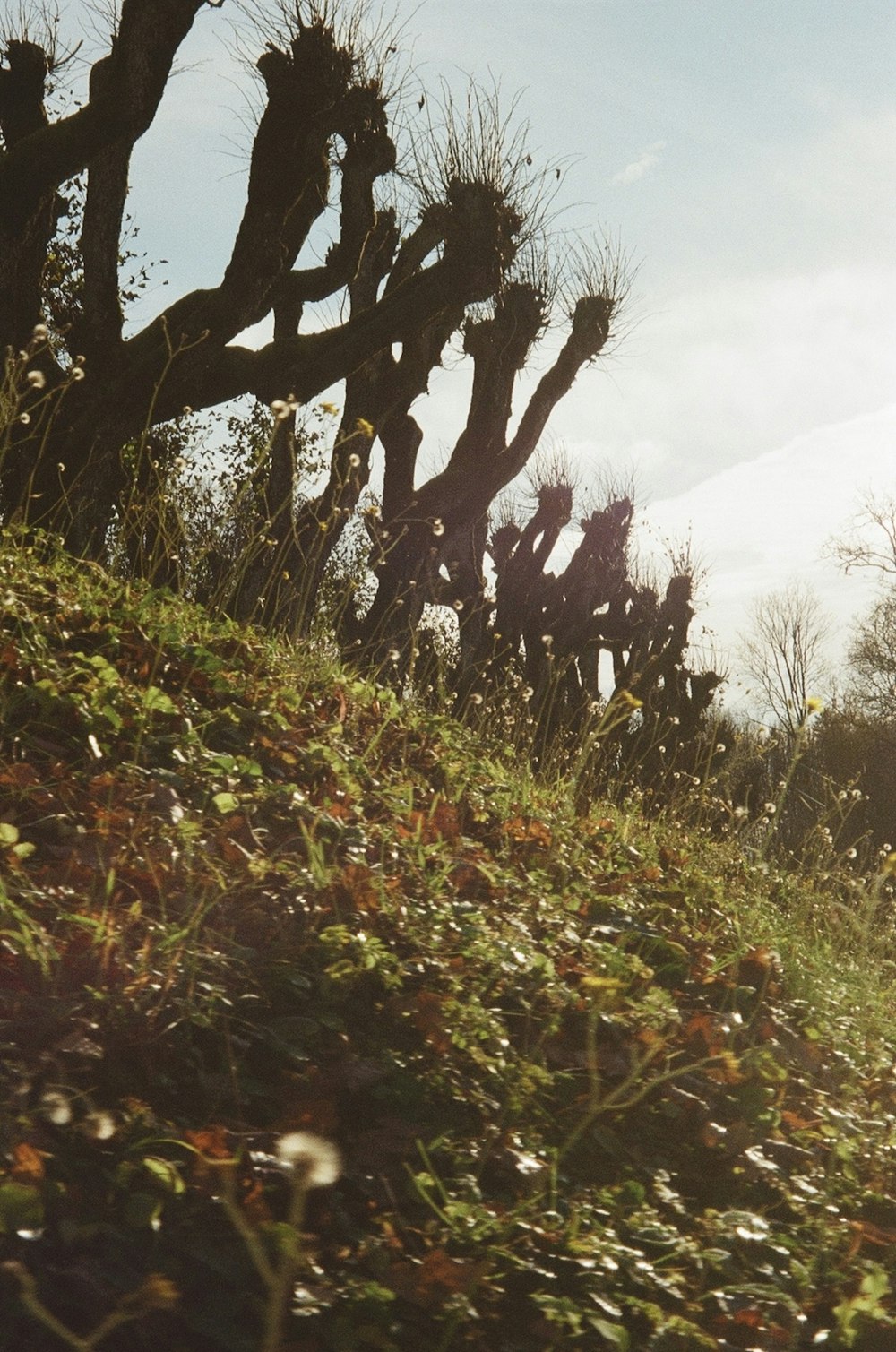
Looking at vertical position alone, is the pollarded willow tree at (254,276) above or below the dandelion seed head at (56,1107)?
above

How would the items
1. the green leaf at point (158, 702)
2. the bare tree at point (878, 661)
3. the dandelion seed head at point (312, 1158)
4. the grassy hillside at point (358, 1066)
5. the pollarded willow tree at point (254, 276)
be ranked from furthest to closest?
1. the bare tree at point (878, 661)
2. the pollarded willow tree at point (254, 276)
3. the green leaf at point (158, 702)
4. the grassy hillside at point (358, 1066)
5. the dandelion seed head at point (312, 1158)

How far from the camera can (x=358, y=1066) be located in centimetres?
265

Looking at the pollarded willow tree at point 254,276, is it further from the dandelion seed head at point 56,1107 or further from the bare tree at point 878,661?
the bare tree at point 878,661

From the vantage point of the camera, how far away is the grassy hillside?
6.61 ft

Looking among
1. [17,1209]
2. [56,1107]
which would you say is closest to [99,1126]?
[56,1107]

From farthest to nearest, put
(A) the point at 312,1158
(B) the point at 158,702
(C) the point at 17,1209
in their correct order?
(B) the point at 158,702 < (C) the point at 17,1209 < (A) the point at 312,1158

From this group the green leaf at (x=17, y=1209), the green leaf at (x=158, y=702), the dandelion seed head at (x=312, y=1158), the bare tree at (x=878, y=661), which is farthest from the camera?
the bare tree at (x=878, y=661)

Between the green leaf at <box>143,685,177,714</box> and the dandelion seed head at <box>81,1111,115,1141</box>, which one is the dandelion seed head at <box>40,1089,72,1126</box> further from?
the green leaf at <box>143,685,177,714</box>

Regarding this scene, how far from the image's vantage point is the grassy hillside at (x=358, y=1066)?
201cm

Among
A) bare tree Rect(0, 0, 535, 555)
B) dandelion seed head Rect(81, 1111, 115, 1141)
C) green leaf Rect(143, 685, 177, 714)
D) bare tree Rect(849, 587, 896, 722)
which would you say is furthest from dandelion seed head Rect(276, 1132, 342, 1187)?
bare tree Rect(849, 587, 896, 722)

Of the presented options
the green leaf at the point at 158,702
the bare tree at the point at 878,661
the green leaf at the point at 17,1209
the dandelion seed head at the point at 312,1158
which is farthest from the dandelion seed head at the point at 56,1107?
the bare tree at the point at 878,661

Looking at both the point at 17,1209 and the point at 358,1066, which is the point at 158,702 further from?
the point at 17,1209

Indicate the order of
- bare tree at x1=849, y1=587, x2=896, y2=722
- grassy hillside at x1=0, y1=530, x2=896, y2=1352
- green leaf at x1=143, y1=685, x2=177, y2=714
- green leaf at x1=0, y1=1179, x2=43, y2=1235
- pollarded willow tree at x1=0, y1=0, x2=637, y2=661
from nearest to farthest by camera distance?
green leaf at x1=0, y1=1179, x2=43, y2=1235 → grassy hillside at x1=0, y1=530, x2=896, y2=1352 → green leaf at x1=143, y1=685, x2=177, y2=714 → pollarded willow tree at x1=0, y1=0, x2=637, y2=661 → bare tree at x1=849, y1=587, x2=896, y2=722

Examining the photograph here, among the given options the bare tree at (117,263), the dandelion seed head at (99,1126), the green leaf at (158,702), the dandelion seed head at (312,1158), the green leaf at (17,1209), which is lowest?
the green leaf at (17,1209)
